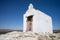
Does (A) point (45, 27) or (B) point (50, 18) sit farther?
(B) point (50, 18)

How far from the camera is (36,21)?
324 inches

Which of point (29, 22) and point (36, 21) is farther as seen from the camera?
point (29, 22)

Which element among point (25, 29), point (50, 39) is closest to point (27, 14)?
point (25, 29)

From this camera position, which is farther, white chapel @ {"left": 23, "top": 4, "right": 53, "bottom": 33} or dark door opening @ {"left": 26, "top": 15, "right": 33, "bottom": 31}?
dark door opening @ {"left": 26, "top": 15, "right": 33, "bottom": 31}

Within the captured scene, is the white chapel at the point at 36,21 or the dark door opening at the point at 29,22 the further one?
the dark door opening at the point at 29,22

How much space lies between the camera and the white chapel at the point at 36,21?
8188 millimetres

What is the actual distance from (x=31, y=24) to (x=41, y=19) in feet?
2.97

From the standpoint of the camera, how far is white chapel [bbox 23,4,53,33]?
322 inches

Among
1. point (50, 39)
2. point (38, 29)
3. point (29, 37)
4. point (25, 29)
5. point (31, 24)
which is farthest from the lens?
point (25, 29)

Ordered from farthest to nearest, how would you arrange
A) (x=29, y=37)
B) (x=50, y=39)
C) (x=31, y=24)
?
(x=31, y=24) → (x=50, y=39) → (x=29, y=37)

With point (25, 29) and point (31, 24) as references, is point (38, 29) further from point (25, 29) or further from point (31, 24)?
point (25, 29)

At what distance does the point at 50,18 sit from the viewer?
9141mm

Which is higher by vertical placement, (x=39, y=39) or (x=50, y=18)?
(x=50, y=18)

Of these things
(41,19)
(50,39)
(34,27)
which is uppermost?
(41,19)
